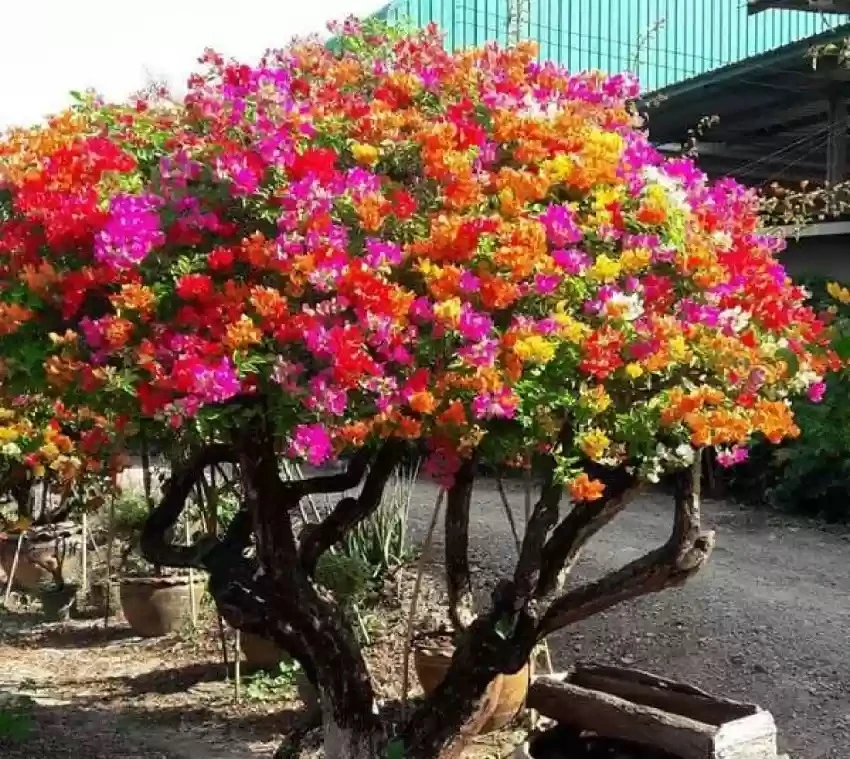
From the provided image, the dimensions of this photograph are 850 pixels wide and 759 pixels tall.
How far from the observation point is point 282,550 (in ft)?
11.5

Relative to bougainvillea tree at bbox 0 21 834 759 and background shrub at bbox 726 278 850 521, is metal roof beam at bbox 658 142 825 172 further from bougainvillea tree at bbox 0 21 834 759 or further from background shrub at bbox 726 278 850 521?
bougainvillea tree at bbox 0 21 834 759

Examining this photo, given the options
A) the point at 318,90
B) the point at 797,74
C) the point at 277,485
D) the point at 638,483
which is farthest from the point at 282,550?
the point at 797,74

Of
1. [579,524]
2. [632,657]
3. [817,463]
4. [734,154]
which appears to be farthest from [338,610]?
[734,154]

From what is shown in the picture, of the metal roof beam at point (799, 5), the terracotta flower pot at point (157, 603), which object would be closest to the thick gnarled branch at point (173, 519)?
the terracotta flower pot at point (157, 603)

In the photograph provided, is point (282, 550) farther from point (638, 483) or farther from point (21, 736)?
point (21, 736)

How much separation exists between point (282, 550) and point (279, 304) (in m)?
1.21

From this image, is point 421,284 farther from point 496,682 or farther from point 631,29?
point 631,29

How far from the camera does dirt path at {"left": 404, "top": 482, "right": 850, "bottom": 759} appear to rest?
4.62 meters

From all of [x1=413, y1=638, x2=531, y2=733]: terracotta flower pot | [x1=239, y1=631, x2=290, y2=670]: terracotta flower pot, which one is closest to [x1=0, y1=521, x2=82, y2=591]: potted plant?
[x1=239, y1=631, x2=290, y2=670]: terracotta flower pot

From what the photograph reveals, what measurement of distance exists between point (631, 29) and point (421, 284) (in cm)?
1141

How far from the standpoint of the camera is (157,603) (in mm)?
6523

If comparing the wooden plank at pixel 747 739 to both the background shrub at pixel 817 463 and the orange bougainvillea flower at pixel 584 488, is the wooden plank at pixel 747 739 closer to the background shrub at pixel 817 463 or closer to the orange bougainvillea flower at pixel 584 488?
the orange bougainvillea flower at pixel 584 488

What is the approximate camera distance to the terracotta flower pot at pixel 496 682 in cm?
438

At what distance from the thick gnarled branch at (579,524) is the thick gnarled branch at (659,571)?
0.09 metres
